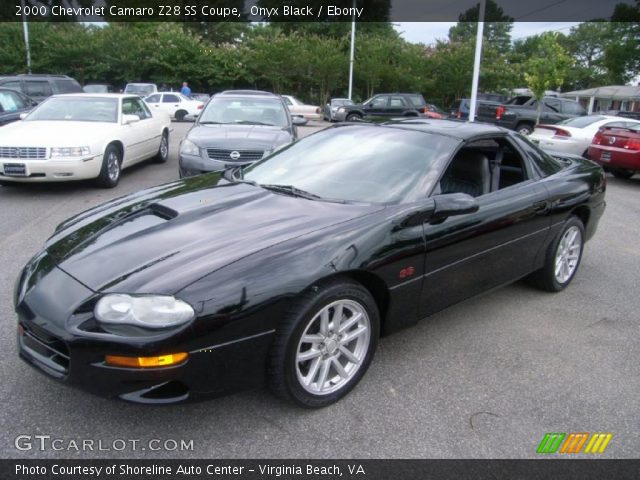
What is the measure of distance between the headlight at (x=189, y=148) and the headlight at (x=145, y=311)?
516cm

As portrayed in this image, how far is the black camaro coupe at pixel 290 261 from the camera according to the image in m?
2.22

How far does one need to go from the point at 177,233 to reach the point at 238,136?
16.2ft

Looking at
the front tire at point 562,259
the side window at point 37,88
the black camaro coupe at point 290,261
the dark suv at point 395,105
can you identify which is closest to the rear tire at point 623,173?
the front tire at point 562,259

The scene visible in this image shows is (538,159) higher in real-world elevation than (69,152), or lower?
higher

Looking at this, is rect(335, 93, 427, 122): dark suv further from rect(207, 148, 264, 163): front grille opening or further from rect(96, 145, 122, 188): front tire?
rect(207, 148, 264, 163): front grille opening

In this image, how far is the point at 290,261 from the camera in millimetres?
2453

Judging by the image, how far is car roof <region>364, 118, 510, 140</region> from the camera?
11.8 feet

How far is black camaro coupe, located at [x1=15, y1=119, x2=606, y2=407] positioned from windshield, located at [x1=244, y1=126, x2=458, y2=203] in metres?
0.01

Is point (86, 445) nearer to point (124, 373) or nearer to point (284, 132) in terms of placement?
point (124, 373)

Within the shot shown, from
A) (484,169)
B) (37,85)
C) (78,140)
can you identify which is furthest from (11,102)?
(484,169)

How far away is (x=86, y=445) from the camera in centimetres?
234

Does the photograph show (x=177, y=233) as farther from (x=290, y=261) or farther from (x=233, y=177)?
(x=233, y=177)

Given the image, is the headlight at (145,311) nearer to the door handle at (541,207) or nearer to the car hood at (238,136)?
the door handle at (541,207)
